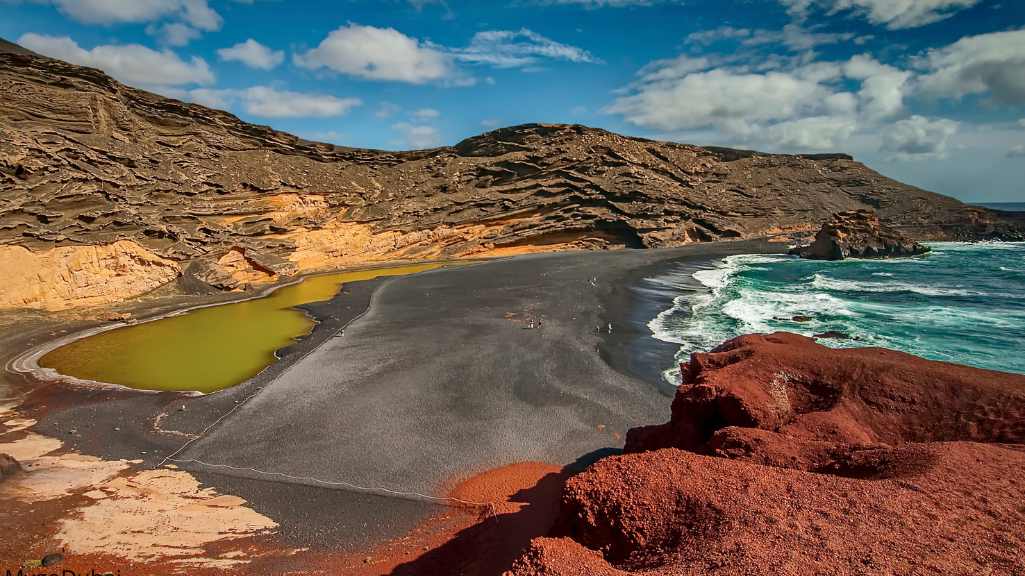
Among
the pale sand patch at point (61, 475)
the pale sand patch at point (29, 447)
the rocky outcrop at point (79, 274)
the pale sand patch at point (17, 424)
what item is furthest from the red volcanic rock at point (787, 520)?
the rocky outcrop at point (79, 274)

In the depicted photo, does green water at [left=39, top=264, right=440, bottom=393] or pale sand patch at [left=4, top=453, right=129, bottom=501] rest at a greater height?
green water at [left=39, top=264, right=440, bottom=393]

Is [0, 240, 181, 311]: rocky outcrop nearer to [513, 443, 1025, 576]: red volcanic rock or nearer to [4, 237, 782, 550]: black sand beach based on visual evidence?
[4, 237, 782, 550]: black sand beach

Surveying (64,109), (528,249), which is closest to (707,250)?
(528,249)

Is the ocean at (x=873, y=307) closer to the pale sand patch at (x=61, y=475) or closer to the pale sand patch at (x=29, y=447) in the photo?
the pale sand patch at (x=61, y=475)

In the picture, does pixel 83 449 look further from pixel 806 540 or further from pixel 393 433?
pixel 806 540

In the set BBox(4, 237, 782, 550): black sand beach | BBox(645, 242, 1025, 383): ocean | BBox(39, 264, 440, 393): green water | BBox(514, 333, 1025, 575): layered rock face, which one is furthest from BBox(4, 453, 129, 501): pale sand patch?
BBox(645, 242, 1025, 383): ocean

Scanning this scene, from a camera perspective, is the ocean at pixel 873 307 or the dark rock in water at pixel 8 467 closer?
the dark rock in water at pixel 8 467

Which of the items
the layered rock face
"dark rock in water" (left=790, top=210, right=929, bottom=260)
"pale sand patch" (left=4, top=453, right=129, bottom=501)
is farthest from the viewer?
"dark rock in water" (left=790, top=210, right=929, bottom=260)
